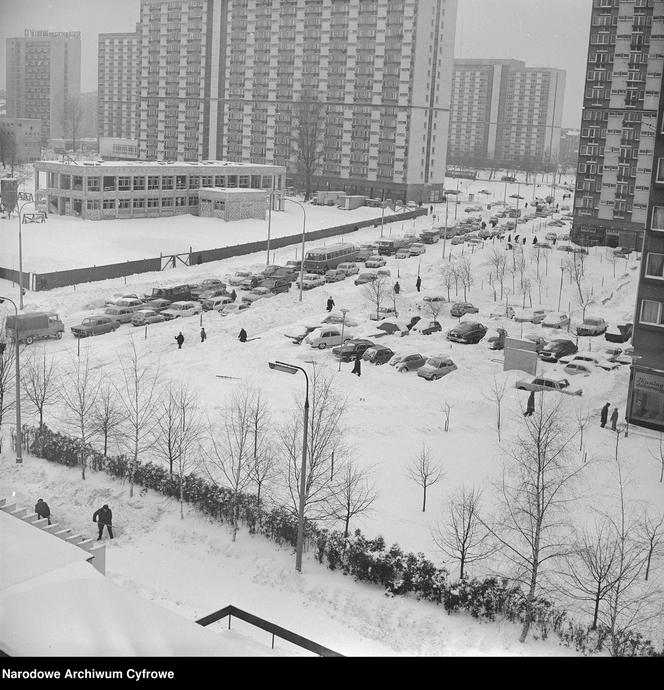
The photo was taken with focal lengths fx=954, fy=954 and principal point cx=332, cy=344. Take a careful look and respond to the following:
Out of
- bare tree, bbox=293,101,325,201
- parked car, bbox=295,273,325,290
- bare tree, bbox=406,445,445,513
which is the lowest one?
bare tree, bbox=406,445,445,513

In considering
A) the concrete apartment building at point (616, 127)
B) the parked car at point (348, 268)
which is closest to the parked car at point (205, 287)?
the parked car at point (348, 268)

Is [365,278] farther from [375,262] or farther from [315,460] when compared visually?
[315,460]

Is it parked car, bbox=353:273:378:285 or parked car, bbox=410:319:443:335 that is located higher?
parked car, bbox=353:273:378:285

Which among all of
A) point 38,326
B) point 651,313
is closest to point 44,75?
point 38,326

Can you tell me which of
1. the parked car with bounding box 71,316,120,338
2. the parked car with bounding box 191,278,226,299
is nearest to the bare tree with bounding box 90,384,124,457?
the parked car with bounding box 71,316,120,338

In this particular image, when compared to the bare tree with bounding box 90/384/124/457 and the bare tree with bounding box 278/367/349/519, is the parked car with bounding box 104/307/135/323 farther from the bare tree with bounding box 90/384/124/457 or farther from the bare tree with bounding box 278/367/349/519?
the bare tree with bounding box 278/367/349/519
